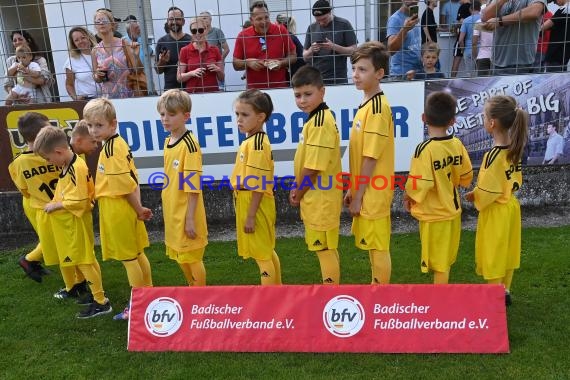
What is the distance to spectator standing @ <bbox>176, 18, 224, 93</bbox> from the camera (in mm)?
5504

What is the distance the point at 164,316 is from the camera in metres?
3.10

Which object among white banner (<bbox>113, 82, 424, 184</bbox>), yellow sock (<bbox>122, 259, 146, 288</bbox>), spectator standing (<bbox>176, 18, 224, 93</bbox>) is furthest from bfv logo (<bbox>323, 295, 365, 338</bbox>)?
spectator standing (<bbox>176, 18, 224, 93</bbox>)

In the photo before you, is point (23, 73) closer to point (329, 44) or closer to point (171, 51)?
point (171, 51)

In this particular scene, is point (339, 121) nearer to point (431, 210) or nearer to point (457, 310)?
point (431, 210)

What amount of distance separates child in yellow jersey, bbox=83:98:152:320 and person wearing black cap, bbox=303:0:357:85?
106 inches

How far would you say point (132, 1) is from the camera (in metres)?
9.35

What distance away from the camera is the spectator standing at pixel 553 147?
5441 mm

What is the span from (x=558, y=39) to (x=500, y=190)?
320 centimetres

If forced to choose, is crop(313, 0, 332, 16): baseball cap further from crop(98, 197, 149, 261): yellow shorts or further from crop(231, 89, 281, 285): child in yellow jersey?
crop(98, 197, 149, 261): yellow shorts

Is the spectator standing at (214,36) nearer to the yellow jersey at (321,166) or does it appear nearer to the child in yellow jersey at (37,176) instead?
the child in yellow jersey at (37,176)

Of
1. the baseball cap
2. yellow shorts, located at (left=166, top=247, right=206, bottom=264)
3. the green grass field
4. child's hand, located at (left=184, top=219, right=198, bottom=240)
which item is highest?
the baseball cap

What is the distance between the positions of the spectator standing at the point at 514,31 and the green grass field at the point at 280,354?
1.88 metres

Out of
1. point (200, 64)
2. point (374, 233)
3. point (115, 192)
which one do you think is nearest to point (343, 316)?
point (374, 233)

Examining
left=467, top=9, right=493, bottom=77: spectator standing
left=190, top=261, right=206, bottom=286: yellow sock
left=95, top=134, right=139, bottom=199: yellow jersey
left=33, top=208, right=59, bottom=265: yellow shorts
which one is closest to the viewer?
left=95, top=134, right=139, bottom=199: yellow jersey
